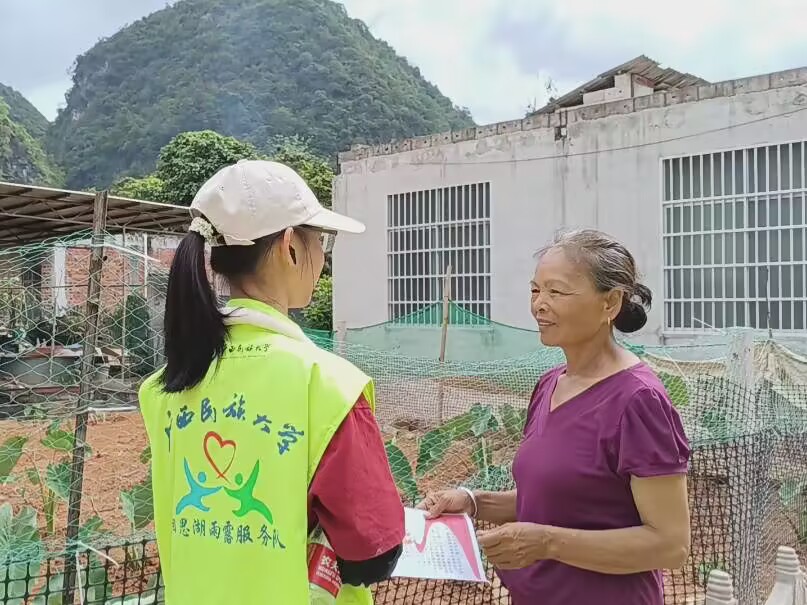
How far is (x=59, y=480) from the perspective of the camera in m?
4.04

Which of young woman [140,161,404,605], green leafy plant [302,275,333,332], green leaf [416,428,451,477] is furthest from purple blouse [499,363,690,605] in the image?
green leafy plant [302,275,333,332]

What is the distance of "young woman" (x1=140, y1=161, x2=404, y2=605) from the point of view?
1.13 metres

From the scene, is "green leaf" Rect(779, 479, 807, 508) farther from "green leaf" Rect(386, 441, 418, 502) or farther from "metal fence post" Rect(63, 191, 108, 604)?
"metal fence post" Rect(63, 191, 108, 604)

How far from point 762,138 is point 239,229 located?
394 inches

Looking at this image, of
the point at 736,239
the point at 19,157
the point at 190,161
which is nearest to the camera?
the point at 736,239

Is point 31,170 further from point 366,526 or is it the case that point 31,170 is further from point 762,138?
point 366,526

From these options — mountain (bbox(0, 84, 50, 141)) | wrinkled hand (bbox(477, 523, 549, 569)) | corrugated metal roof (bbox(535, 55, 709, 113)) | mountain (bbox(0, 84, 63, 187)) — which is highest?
mountain (bbox(0, 84, 50, 141))

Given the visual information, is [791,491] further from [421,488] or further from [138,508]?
[138,508]

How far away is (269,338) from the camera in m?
1.21

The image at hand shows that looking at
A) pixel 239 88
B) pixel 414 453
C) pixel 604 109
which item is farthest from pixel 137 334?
pixel 239 88

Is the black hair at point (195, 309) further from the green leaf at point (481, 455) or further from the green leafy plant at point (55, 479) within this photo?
the green leaf at point (481, 455)

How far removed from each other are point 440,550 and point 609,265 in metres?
0.70

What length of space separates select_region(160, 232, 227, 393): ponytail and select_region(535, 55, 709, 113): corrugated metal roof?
1249 cm

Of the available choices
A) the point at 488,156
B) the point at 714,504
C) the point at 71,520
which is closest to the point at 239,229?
the point at 71,520
